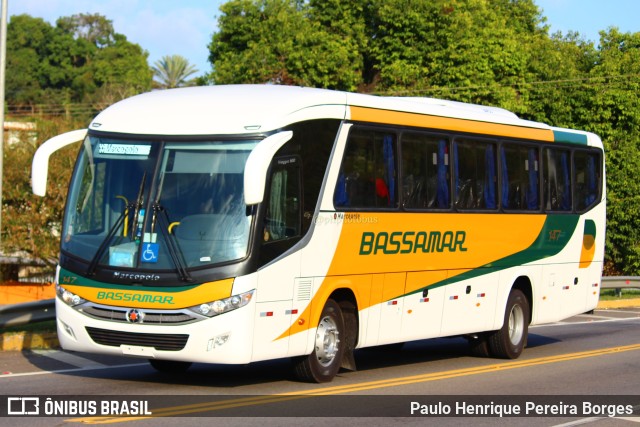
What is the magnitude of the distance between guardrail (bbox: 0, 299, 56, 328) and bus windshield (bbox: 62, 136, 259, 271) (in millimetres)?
4238

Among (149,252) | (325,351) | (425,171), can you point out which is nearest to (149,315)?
(149,252)

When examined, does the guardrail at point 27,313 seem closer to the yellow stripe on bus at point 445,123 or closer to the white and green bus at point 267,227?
the white and green bus at point 267,227

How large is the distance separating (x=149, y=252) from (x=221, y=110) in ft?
5.74

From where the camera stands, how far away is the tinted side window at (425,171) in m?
14.7

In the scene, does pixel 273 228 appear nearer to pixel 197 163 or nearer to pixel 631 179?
pixel 197 163

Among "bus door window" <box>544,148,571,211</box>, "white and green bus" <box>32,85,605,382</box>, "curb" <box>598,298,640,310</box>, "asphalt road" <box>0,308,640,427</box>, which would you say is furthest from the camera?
"curb" <box>598,298,640,310</box>

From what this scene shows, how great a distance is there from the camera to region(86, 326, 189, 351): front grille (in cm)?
1158

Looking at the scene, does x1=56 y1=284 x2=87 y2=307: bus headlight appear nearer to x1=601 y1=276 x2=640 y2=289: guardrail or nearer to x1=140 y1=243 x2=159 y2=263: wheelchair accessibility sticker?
x1=140 y1=243 x2=159 y2=263: wheelchair accessibility sticker

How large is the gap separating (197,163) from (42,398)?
2.87 meters

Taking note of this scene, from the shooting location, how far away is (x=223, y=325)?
11.5 m

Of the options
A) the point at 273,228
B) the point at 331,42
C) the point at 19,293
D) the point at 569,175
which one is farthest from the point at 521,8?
the point at 273,228

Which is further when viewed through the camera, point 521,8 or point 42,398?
point 521,8

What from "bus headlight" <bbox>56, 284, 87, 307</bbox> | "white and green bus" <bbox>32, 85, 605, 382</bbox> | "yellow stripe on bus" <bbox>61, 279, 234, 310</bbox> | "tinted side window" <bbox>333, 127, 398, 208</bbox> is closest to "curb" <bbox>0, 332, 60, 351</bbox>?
"white and green bus" <bbox>32, 85, 605, 382</bbox>

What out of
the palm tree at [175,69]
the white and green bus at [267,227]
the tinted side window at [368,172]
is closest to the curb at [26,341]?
the white and green bus at [267,227]
